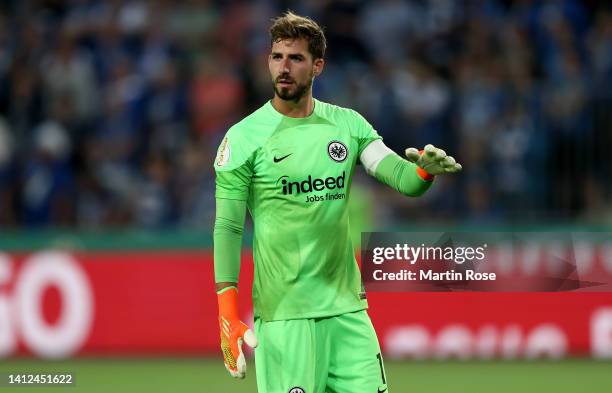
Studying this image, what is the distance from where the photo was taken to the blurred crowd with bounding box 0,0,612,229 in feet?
46.4

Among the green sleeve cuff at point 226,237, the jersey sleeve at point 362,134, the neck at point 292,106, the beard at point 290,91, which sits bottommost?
the green sleeve cuff at point 226,237

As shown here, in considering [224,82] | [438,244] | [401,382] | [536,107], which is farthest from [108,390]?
[536,107]

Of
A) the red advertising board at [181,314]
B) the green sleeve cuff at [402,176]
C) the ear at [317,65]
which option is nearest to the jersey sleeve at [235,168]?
the ear at [317,65]

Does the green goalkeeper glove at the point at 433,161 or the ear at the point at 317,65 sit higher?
the ear at the point at 317,65

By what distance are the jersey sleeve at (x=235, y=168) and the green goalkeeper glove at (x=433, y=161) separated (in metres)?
0.82

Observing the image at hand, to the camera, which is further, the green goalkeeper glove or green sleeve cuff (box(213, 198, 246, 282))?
green sleeve cuff (box(213, 198, 246, 282))

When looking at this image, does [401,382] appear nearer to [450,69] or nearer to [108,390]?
[108,390]

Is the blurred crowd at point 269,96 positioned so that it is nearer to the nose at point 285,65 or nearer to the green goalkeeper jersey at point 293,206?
the green goalkeeper jersey at point 293,206

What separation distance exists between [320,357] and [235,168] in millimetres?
1034

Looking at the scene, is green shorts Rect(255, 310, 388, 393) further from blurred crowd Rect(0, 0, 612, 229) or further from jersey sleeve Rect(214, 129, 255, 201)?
blurred crowd Rect(0, 0, 612, 229)

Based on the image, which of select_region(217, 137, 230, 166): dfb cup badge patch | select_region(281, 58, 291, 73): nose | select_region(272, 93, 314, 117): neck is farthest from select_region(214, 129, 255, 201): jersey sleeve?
Result: select_region(281, 58, 291, 73): nose

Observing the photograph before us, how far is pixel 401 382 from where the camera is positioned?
11.9 meters

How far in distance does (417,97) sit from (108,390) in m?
5.27

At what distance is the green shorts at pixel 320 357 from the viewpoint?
21.2ft
